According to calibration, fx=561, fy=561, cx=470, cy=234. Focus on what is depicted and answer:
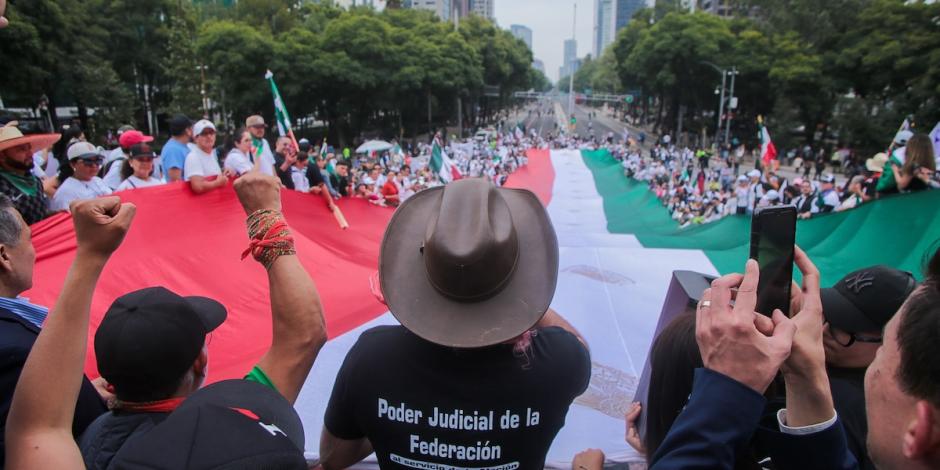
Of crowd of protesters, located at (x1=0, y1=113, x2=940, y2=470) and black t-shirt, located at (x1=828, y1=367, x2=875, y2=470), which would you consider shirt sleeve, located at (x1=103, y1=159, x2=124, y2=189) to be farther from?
black t-shirt, located at (x1=828, y1=367, x2=875, y2=470)

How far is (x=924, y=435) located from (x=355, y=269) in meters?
4.39

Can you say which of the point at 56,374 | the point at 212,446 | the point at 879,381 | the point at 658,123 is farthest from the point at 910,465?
the point at 658,123

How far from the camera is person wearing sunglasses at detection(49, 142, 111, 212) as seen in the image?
14.3 feet

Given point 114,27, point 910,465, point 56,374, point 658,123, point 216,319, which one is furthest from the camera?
point 658,123

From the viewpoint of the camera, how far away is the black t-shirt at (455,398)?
1.59 meters

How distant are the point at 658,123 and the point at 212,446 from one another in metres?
69.4

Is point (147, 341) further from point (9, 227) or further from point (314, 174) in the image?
point (314, 174)

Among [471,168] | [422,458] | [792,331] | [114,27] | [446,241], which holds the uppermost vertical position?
[114,27]

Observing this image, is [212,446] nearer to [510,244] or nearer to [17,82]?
[510,244]

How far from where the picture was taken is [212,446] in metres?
Answer: 1.04

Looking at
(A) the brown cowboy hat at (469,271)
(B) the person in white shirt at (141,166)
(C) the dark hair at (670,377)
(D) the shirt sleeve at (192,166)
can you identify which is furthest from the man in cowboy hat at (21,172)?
(C) the dark hair at (670,377)

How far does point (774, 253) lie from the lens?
4.37 feet

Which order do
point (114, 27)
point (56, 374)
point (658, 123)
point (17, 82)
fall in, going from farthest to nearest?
point (658, 123) → point (114, 27) → point (17, 82) → point (56, 374)

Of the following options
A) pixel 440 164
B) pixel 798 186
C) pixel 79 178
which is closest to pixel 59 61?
pixel 440 164
